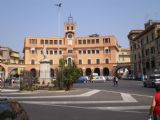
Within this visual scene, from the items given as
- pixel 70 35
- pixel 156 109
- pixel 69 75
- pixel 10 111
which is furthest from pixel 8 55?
pixel 10 111

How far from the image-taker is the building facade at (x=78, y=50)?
11688 centimetres

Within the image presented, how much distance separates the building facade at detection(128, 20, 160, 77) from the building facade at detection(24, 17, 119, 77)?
44.5 feet

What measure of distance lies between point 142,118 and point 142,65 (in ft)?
245

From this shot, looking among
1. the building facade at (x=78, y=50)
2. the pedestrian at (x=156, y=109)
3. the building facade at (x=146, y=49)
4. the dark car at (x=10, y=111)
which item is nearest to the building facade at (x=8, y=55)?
the building facade at (x=78, y=50)

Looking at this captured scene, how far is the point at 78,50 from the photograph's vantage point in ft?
392

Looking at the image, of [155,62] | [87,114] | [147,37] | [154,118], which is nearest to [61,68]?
[87,114]

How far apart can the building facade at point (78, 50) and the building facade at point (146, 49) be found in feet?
44.5

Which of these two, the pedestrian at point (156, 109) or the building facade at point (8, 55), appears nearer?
the pedestrian at point (156, 109)

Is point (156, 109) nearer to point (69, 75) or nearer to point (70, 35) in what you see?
point (69, 75)

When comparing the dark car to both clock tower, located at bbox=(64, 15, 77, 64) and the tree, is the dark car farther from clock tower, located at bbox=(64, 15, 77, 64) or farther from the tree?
clock tower, located at bbox=(64, 15, 77, 64)

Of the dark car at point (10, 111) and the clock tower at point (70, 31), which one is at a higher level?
the clock tower at point (70, 31)

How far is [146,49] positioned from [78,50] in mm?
37922

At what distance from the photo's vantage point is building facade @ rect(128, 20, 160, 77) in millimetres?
75562

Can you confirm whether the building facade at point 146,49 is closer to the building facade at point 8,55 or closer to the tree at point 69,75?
the tree at point 69,75
